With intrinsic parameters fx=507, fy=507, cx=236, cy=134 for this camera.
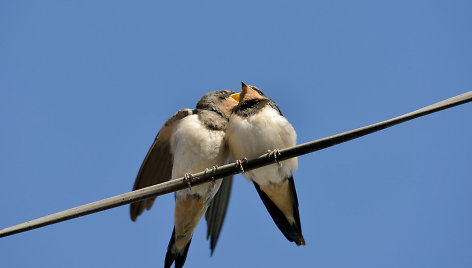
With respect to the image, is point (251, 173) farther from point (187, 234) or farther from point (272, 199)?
A: point (187, 234)

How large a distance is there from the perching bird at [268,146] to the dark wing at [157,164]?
0.90 meters

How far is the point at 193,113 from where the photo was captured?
5152mm

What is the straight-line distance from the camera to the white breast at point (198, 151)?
4652 mm

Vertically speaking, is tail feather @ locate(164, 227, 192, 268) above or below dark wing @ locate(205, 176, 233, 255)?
below

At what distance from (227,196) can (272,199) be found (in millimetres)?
1220

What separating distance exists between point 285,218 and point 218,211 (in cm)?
122

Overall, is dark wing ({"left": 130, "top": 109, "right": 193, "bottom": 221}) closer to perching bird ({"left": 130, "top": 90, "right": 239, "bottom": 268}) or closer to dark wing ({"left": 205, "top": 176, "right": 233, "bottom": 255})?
perching bird ({"left": 130, "top": 90, "right": 239, "bottom": 268})

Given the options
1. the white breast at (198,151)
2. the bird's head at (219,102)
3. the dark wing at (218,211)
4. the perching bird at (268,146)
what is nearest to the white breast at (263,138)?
the perching bird at (268,146)

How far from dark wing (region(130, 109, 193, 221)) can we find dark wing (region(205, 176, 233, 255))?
66cm

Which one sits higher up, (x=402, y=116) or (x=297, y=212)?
(x=402, y=116)

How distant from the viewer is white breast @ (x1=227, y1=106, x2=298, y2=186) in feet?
14.2

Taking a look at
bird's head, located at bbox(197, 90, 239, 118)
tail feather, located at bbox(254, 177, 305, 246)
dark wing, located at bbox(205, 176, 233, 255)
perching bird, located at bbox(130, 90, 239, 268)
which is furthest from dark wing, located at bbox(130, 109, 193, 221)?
tail feather, located at bbox(254, 177, 305, 246)

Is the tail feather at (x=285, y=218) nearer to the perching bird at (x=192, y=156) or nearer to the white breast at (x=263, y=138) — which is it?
the white breast at (x=263, y=138)

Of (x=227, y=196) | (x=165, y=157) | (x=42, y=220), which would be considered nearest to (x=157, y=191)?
(x=42, y=220)
